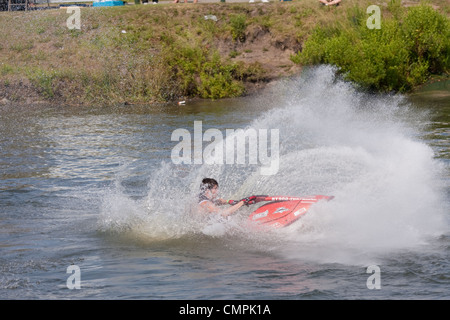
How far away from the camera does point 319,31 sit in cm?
2930

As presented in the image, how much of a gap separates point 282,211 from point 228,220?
959 millimetres

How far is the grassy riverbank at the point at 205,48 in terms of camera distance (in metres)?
27.0

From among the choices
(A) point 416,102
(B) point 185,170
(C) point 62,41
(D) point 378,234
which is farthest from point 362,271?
(C) point 62,41

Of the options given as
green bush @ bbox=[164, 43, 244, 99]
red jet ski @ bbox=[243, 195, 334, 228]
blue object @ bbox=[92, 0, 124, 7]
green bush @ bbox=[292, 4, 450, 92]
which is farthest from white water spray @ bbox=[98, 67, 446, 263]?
blue object @ bbox=[92, 0, 124, 7]

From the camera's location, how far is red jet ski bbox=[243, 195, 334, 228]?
33.7 ft

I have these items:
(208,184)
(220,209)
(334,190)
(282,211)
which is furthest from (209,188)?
(334,190)

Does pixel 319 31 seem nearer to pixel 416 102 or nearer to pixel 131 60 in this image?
pixel 416 102
